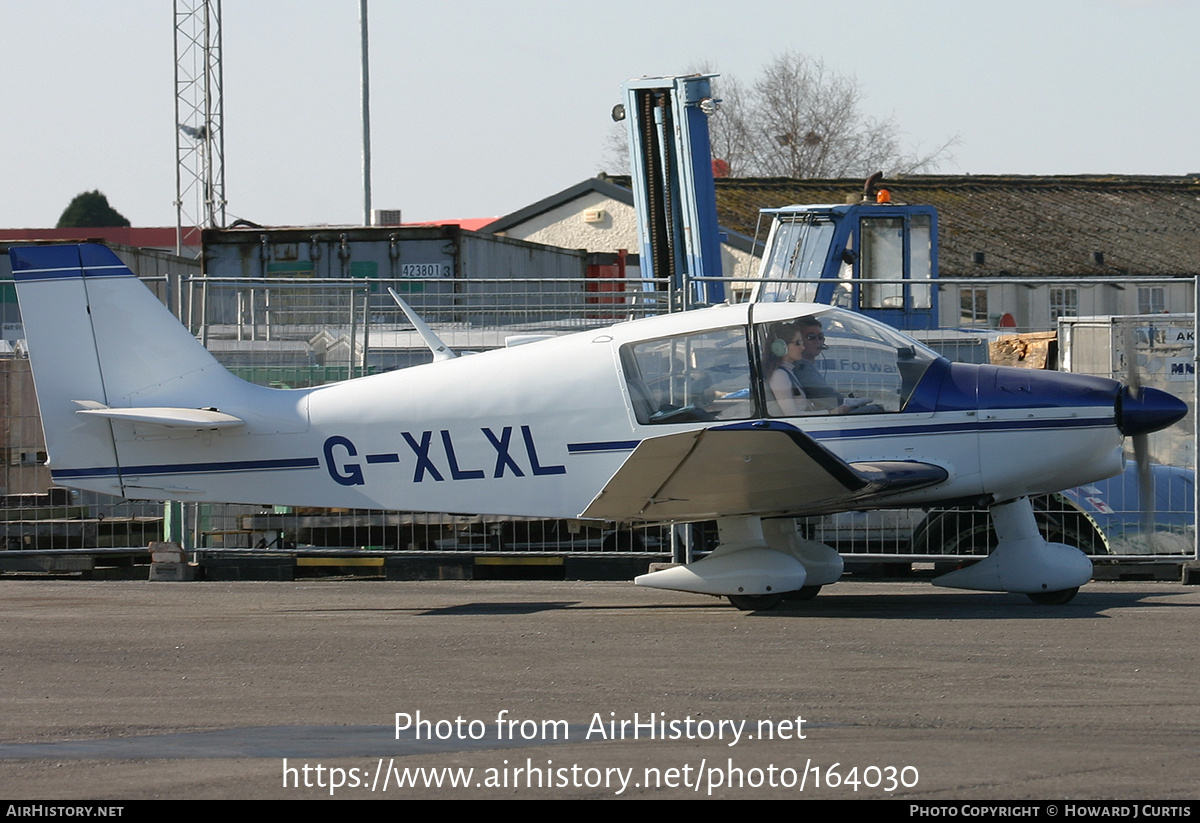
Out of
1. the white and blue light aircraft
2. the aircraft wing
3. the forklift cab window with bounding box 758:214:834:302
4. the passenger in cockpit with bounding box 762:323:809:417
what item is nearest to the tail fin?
the white and blue light aircraft

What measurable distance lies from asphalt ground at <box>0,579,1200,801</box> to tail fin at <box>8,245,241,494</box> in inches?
42.8

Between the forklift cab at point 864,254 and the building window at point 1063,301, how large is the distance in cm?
1141

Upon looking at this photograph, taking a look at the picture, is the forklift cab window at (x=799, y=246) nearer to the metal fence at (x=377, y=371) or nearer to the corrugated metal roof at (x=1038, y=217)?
the metal fence at (x=377, y=371)

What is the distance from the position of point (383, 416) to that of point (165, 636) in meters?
1.86

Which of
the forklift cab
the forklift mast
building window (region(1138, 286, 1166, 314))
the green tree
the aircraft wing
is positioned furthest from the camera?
the green tree

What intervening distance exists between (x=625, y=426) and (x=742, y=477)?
95cm

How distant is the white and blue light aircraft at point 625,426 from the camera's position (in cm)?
772

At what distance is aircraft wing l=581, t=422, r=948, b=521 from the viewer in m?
7.02

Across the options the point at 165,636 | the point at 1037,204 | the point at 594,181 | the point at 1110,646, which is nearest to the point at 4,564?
the point at 165,636

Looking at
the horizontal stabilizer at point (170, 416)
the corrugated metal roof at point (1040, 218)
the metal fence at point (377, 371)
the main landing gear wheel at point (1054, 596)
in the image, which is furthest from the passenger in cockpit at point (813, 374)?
the corrugated metal roof at point (1040, 218)

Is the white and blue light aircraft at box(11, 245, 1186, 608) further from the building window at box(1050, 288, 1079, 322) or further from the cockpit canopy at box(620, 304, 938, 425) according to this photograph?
the building window at box(1050, 288, 1079, 322)

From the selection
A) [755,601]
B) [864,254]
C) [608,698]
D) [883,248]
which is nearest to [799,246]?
[864,254]
